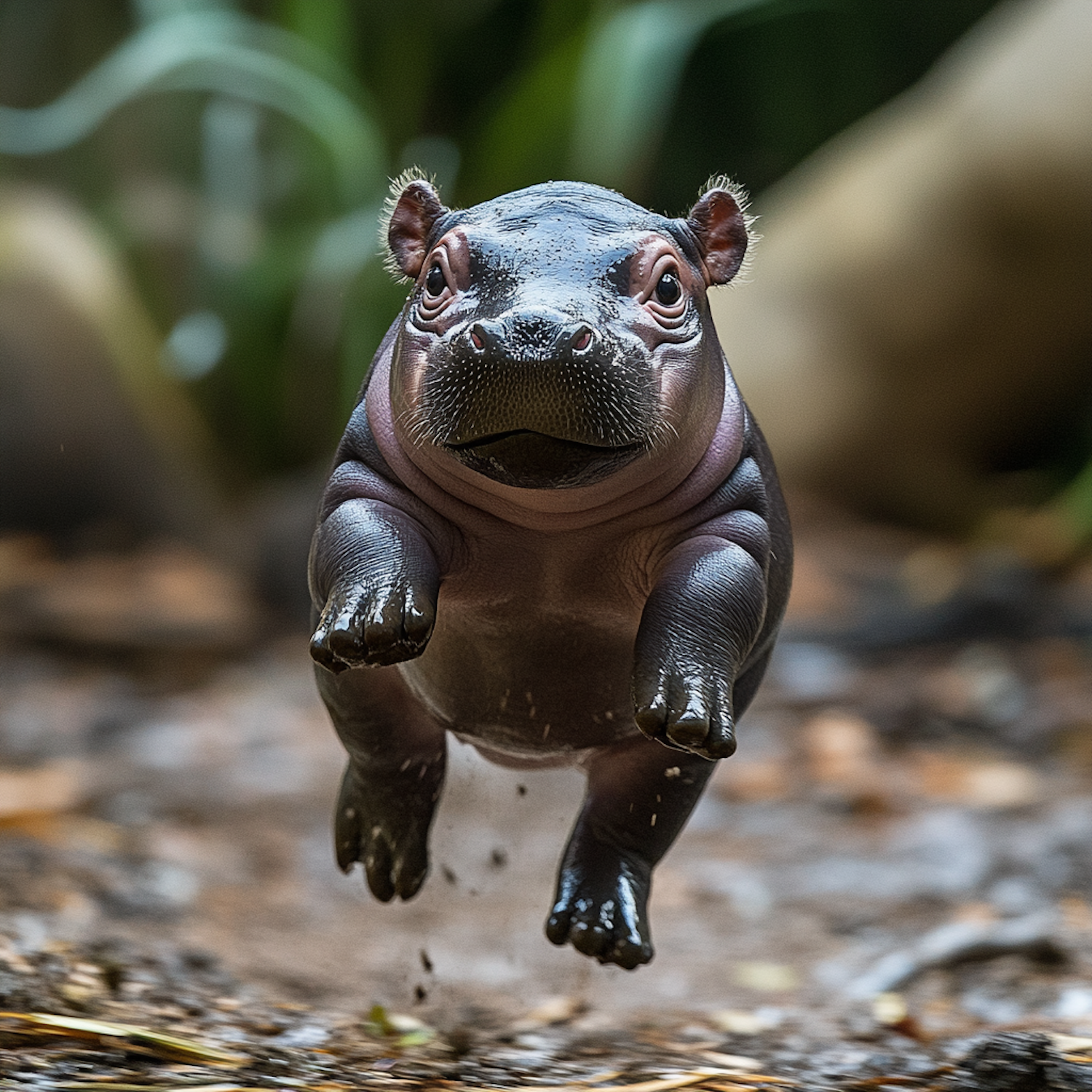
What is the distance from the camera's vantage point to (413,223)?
9.16ft

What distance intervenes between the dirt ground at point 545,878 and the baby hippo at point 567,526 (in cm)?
66

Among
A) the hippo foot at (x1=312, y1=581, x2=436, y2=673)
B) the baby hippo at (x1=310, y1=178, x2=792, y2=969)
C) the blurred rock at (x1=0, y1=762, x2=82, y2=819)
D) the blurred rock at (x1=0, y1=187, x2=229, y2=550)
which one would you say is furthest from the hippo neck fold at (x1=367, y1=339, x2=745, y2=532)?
the blurred rock at (x1=0, y1=187, x2=229, y2=550)

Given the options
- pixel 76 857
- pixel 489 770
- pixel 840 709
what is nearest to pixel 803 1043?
pixel 489 770

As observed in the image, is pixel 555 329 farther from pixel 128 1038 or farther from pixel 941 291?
pixel 941 291

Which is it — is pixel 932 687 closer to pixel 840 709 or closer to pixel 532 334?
pixel 840 709

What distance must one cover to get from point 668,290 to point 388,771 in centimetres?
126

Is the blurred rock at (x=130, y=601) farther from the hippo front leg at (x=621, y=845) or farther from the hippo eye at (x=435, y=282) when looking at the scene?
the hippo eye at (x=435, y=282)

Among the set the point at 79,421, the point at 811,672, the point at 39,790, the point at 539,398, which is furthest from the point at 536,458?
the point at 79,421

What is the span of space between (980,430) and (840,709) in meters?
4.01

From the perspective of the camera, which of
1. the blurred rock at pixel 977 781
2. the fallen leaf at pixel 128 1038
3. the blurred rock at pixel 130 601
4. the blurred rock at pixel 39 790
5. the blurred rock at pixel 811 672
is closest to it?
the fallen leaf at pixel 128 1038

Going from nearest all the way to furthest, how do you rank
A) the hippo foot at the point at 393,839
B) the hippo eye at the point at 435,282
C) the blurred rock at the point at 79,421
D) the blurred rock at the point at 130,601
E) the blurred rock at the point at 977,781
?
the hippo eye at the point at 435,282
the hippo foot at the point at 393,839
the blurred rock at the point at 977,781
the blurred rock at the point at 130,601
the blurred rock at the point at 79,421

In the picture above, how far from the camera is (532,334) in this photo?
2.26 m

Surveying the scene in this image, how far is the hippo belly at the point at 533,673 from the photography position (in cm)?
282

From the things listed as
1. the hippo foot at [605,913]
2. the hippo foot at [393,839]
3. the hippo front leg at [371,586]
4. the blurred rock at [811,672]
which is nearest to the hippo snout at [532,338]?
the hippo front leg at [371,586]
